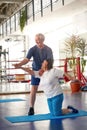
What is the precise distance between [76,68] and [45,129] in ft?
18.9

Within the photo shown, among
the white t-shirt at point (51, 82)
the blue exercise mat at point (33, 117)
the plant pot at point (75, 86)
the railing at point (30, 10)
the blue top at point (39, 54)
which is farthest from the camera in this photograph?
the railing at point (30, 10)

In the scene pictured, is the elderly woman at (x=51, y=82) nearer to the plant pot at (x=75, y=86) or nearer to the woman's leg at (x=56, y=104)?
the woman's leg at (x=56, y=104)

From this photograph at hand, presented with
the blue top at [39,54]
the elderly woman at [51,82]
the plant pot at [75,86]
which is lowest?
the plant pot at [75,86]

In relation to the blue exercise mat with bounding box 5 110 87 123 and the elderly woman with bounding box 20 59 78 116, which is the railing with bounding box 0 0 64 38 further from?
the blue exercise mat with bounding box 5 110 87 123

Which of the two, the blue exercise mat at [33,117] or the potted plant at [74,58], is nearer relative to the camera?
the blue exercise mat at [33,117]

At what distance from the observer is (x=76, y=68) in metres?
8.92

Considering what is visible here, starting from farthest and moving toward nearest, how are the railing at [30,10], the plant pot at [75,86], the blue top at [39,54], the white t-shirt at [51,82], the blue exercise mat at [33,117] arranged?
the railing at [30,10], the plant pot at [75,86], the blue top at [39,54], the white t-shirt at [51,82], the blue exercise mat at [33,117]

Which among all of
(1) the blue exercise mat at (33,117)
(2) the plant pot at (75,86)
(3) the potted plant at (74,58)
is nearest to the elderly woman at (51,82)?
(1) the blue exercise mat at (33,117)

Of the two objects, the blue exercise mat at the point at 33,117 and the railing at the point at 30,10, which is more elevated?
the railing at the point at 30,10

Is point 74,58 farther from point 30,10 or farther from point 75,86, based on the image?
point 30,10

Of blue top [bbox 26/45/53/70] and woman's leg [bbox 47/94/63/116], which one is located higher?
blue top [bbox 26/45/53/70]

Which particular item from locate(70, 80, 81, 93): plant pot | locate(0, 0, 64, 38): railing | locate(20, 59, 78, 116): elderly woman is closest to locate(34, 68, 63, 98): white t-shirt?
locate(20, 59, 78, 116): elderly woman

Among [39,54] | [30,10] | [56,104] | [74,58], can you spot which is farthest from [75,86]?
[30,10]

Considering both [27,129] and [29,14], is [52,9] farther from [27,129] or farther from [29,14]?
[27,129]
